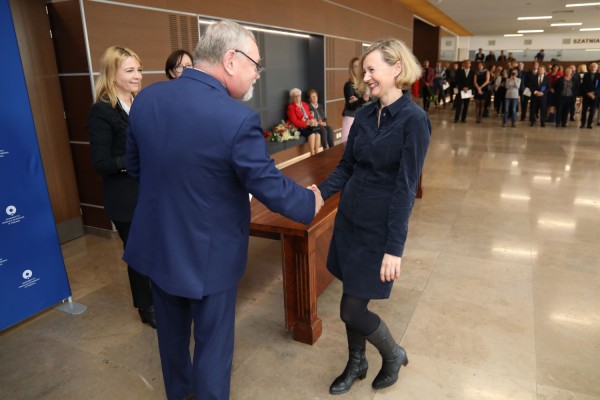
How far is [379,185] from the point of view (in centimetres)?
179

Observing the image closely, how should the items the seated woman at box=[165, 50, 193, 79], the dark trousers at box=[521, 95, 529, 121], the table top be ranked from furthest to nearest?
the dark trousers at box=[521, 95, 529, 121] < the seated woman at box=[165, 50, 193, 79] < the table top

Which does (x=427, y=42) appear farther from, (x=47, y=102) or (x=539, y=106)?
(x=47, y=102)

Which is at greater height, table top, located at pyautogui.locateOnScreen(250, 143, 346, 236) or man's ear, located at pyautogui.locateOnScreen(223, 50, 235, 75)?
man's ear, located at pyautogui.locateOnScreen(223, 50, 235, 75)

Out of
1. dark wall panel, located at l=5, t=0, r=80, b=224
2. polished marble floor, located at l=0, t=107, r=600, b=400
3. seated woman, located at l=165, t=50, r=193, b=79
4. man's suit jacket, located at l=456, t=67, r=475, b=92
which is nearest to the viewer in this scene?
polished marble floor, located at l=0, t=107, r=600, b=400

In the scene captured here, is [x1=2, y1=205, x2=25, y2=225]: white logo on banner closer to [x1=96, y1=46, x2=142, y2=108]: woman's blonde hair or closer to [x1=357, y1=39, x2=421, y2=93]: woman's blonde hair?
[x1=96, y1=46, x2=142, y2=108]: woman's blonde hair

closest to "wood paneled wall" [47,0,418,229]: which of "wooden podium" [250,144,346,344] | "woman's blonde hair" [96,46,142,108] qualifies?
"woman's blonde hair" [96,46,142,108]

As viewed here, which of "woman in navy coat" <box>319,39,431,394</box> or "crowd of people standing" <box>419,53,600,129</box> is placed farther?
"crowd of people standing" <box>419,53,600,129</box>

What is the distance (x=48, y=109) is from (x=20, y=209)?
1822mm

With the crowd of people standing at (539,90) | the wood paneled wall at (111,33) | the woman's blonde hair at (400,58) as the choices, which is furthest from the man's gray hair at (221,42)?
the crowd of people standing at (539,90)

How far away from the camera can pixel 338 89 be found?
8.99 m

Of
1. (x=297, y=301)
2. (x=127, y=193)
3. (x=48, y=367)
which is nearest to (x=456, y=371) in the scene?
(x=297, y=301)

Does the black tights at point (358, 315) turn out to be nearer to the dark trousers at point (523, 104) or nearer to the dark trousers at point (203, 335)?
the dark trousers at point (203, 335)

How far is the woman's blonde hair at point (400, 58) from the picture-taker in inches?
68.3

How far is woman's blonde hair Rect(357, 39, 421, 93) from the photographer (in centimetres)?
173
